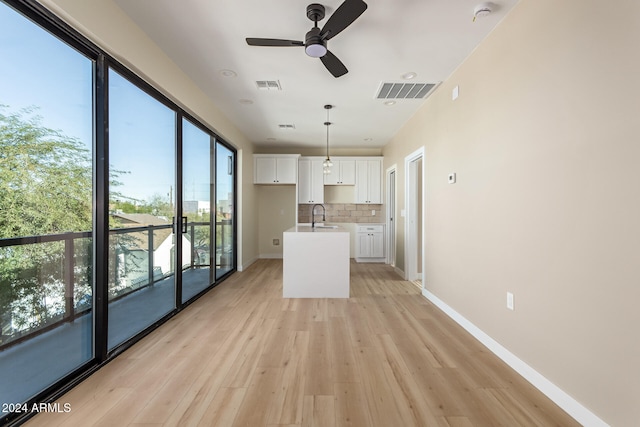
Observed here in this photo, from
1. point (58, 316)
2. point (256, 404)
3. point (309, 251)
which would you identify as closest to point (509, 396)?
point (256, 404)

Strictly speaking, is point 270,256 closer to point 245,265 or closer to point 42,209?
point 245,265

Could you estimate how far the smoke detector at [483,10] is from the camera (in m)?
2.14

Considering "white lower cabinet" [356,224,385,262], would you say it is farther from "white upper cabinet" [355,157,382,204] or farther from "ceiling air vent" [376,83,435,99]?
"ceiling air vent" [376,83,435,99]

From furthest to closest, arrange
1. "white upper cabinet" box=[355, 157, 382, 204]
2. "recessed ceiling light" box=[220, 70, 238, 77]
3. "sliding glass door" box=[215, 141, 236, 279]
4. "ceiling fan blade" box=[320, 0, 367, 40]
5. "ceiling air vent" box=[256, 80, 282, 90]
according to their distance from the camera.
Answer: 1. "white upper cabinet" box=[355, 157, 382, 204]
2. "sliding glass door" box=[215, 141, 236, 279]
3. "ceiling air vent" box=[256, 80, 282, 90]
4. "recessed ceiling light" box=[220, 70, 238, 77]
5. "ceiling fan blade" box=[320, 0, 367, 40]

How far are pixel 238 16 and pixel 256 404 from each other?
2754 millimetres

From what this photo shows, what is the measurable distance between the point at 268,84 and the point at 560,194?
305 centimetres

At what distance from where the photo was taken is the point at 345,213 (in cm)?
711

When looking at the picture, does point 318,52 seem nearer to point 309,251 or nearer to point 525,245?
point 525,245

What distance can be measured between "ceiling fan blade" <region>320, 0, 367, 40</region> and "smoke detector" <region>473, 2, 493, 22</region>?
37.8 inches

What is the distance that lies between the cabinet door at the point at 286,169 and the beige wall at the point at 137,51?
1660mm

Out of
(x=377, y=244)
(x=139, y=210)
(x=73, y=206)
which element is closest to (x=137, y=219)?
(x=139, y=210)

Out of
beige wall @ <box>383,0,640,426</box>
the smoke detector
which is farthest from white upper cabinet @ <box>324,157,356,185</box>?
the smoke detector

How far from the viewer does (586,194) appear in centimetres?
159

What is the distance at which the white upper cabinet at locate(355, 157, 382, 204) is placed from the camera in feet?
22.2
